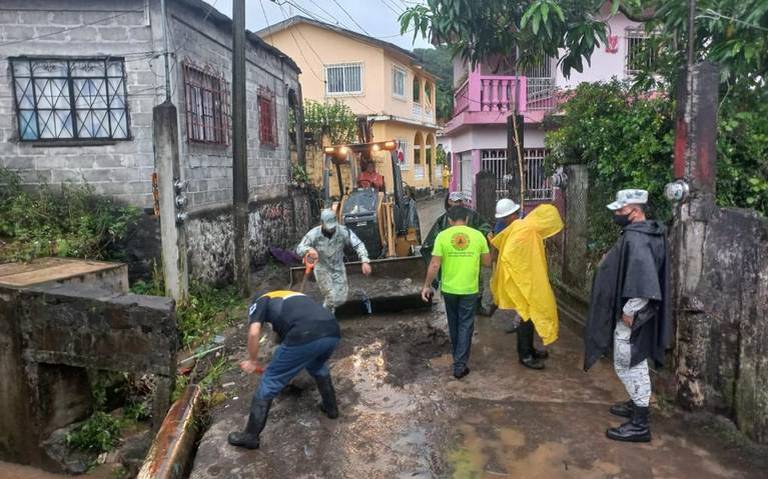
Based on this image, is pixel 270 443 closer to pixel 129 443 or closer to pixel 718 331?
pixel 129 443

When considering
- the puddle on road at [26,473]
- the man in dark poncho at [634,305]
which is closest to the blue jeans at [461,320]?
the man in dark poncho at [634,305]

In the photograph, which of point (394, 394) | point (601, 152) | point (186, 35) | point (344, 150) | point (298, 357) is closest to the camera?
point (298, 357)

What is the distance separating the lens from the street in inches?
158

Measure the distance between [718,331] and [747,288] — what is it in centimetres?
42

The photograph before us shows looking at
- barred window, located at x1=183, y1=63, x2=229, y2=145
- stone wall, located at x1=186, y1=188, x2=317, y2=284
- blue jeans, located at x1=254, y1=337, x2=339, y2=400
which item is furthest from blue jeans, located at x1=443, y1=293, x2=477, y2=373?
barred window, located at x1=183, y1=63, x2=229, y2=145

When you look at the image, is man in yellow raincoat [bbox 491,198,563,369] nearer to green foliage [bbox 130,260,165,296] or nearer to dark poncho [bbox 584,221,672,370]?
dark poncho [bbox 584,221,672,370]

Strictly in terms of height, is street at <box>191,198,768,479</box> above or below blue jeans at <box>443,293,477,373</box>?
below

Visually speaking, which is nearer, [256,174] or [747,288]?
[747,288]

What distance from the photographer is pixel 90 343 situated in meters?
5.96

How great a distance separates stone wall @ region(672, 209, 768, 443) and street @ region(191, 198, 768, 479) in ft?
0.93

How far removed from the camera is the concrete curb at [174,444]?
4273mm

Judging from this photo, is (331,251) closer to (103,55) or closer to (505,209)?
(505,209)

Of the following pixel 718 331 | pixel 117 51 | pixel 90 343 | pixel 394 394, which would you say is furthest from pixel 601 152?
pixel 117 51

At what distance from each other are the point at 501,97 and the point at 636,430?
37.5 ft
